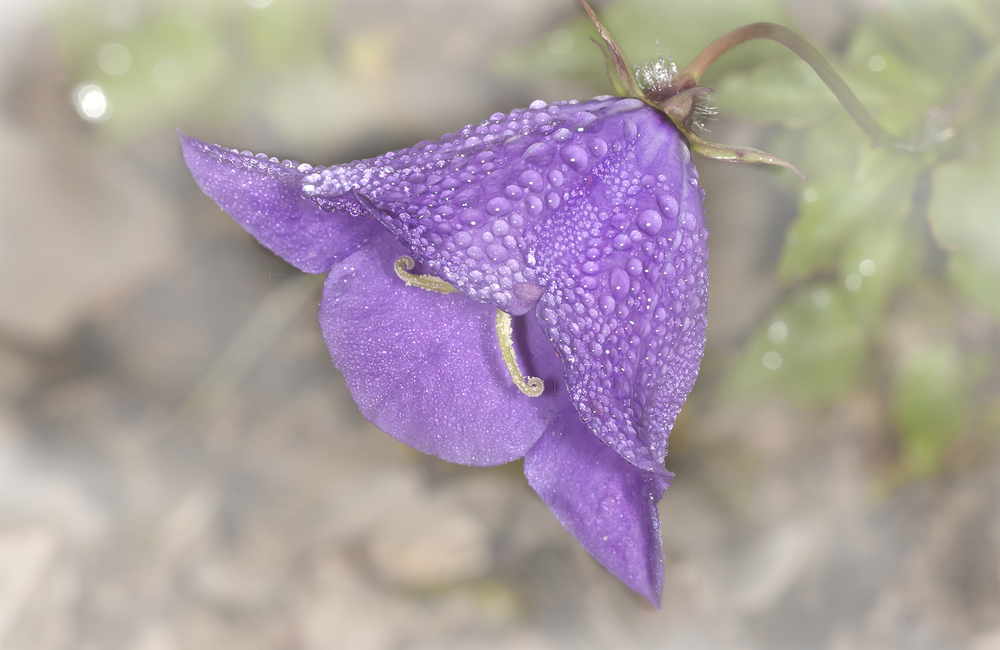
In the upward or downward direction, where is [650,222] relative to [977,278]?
upward

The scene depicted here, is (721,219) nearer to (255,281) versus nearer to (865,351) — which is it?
(865,351)

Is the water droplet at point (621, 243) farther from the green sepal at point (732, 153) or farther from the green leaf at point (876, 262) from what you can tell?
the green leaf at point (876, 262)

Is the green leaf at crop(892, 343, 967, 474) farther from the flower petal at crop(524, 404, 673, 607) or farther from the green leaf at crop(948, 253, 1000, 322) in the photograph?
the flower petal at crop(524, 404, 673, 607)

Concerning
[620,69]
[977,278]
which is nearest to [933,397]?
[977,278]

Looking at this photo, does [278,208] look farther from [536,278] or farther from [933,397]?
[933,397]

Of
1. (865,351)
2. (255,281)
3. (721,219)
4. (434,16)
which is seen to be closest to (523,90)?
(434,16)

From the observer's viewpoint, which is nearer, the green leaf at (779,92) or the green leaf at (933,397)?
the green leaf at (779,92)

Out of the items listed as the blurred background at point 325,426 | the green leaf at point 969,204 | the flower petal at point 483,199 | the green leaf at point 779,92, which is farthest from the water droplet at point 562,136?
the green leaf at point 969,204
